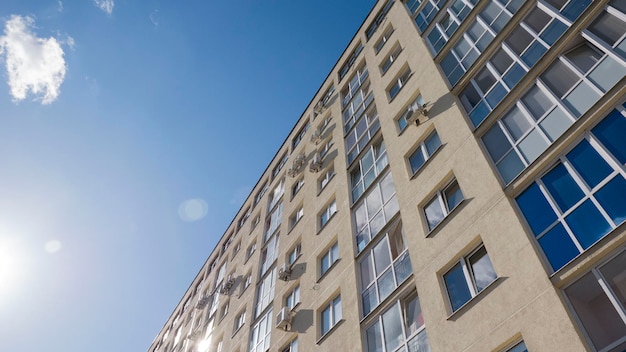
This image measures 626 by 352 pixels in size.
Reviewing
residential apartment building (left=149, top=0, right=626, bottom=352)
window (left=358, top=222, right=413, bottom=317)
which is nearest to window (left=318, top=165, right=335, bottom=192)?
residential apartment building (left=149, top=0, right=626, bottom=352)

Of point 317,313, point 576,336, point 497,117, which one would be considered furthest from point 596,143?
point 317,313

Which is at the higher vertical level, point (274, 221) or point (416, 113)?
point (274, 221)

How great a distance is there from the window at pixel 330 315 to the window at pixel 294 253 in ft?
14.1

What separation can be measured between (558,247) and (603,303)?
3.97ft

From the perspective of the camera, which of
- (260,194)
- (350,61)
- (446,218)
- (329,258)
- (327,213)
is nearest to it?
(446,218)

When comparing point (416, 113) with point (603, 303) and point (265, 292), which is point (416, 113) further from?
point (265, 292)

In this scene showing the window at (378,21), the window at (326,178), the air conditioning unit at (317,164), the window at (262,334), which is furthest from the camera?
the window at (378,21)

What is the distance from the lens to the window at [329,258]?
14555mm

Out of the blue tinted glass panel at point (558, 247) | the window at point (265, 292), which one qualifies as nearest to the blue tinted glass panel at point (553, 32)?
the blue tinted glass panel at point (558, 247)

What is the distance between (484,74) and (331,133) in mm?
9823

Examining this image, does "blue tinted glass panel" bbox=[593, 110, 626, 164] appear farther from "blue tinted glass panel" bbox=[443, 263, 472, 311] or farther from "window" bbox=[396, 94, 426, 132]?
"window" bbox=[396, 94, 426, 132]

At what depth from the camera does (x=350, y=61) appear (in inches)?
960

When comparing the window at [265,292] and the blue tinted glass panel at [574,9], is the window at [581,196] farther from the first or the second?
the window at [265,292]

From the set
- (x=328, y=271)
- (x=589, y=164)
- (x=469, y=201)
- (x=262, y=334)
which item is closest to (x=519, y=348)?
(x=469, y=201)
